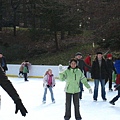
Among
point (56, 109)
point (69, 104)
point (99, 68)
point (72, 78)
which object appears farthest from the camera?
point (99, 68)

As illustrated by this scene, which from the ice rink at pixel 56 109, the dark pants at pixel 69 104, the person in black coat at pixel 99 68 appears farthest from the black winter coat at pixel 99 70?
the dark pants at pixel 69 104

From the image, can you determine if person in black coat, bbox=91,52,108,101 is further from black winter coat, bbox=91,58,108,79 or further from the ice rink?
the ice rink

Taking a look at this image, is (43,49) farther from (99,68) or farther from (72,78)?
(72,78)

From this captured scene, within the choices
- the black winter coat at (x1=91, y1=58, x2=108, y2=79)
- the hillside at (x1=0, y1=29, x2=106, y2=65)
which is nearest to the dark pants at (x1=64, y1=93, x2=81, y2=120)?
the black winter coat at (x1=91, y1=58, x2=108, y2=79)

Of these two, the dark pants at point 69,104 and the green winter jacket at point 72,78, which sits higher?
the green winter jacket at point 72,78

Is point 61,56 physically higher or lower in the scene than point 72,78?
lower

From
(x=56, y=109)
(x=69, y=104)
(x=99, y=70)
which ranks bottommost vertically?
(x=56, y=109)

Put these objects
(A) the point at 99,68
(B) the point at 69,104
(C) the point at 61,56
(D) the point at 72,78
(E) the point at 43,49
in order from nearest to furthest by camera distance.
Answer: (D) the point at 72,78 < (B) the point at 69,104 < (A) the point at 99,68 < (C) the point at 61,56 < (E) the point at 43,49

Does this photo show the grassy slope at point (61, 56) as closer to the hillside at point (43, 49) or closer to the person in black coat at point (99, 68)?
the hillside at point (43, 49)

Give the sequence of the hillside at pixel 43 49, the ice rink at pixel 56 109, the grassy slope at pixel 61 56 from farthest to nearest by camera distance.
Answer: the hillside at pixel 43 49
the grassy slope at pixel 61 56
the ice rink at pixel 56 109

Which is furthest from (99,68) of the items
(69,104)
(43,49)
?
(43,49)

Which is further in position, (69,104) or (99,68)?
(99,68)

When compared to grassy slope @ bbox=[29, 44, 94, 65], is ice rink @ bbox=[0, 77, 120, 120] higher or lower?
lower

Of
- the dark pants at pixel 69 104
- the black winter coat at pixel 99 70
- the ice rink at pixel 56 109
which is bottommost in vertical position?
the ice rink at pixel 56 109
